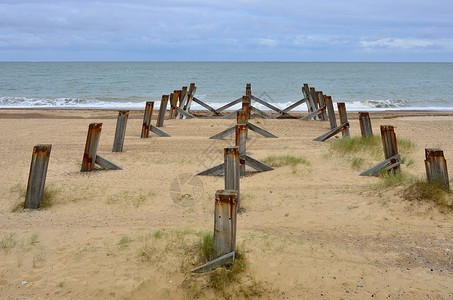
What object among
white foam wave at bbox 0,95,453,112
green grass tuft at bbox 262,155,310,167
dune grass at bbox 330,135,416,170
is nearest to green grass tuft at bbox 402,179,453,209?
dune grass at bbox 330,135,416,170

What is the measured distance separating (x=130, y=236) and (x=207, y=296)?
1663 mm

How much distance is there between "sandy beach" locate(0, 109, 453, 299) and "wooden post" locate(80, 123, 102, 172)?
32 cm

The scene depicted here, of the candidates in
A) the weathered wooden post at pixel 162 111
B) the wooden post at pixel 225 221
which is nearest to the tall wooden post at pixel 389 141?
the wooden post at pixel 225 221

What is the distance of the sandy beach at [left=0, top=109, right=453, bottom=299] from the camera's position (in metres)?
4.15

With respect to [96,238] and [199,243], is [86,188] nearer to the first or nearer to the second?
[96,238]

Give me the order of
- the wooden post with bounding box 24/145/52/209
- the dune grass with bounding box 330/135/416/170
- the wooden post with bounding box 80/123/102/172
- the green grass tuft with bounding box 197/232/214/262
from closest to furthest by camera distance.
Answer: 1. the green grass tuft with bounding box 197/232/214/262
2. the wooden post with bounding box 24/145/52/209
3. the wooden post with bounding box 80/123/102/172
4. the dune grass with bounding box 330/135/416/170

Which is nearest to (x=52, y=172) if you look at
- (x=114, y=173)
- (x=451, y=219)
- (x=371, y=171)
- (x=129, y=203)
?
(x=114, y=173)

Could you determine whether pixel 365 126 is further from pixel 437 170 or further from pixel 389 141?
pixel 437 170

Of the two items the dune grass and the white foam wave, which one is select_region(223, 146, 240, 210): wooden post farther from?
the white foam wave

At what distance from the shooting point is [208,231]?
538 cm

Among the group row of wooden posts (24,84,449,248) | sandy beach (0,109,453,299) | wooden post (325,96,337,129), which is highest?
wooden post (325,96,337,129)

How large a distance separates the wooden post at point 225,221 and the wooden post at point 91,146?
4742mm

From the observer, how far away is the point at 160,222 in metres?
5.90

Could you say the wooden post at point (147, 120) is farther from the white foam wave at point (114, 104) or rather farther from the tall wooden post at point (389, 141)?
the white foam wave at point (114, 104)
